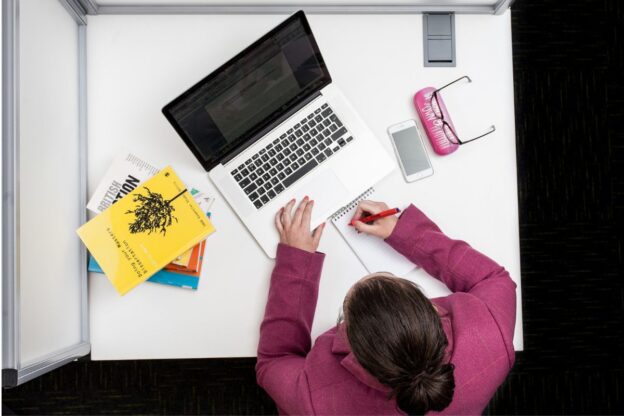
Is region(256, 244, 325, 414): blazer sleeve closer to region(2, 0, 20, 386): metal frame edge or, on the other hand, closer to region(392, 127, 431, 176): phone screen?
region(392, 127, 431, 176): phone screen

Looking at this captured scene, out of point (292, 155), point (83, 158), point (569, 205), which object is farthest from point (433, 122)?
point (569, 205)

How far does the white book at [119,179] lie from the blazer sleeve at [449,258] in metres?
0.46

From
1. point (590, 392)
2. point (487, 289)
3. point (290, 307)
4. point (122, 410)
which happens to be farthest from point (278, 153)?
point (590, 392)

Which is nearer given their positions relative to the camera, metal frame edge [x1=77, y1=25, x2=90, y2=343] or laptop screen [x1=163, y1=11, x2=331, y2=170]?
laptop screen [x1=163, y1=11, x2=331, y2=170]

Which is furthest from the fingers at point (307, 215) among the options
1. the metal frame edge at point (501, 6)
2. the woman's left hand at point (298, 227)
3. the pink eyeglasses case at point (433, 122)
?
the metal frame edge at point (501, 6)

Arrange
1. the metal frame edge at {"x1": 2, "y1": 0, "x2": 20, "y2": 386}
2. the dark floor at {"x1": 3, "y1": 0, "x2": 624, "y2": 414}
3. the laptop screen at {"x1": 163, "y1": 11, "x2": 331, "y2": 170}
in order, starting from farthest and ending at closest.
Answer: the dark floor at {"x1": 3, "y1": 0, "x2": 624, "y2": 414}
the laptop screen at {"x1": 163, "y1": 11, "x2": 331, "y2": 170}
the metal frame edge at {"x1": 2, "y1": 0, "x2": 20, "y2": 386}

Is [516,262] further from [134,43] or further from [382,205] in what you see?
[134,43]

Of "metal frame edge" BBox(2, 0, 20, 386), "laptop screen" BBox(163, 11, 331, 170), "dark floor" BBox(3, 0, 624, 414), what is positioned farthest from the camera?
"dark floor" BBox(3, 0, 624, 414)

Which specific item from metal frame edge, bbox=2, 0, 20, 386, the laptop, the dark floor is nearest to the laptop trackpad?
the laptop

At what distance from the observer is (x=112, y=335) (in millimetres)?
883

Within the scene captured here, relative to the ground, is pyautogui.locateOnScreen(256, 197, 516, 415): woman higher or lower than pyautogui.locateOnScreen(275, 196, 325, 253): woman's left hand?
lower

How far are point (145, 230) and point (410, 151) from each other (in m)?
0.49

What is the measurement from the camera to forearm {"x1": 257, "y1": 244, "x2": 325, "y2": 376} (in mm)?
852

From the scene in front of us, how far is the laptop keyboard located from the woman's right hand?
115mm
